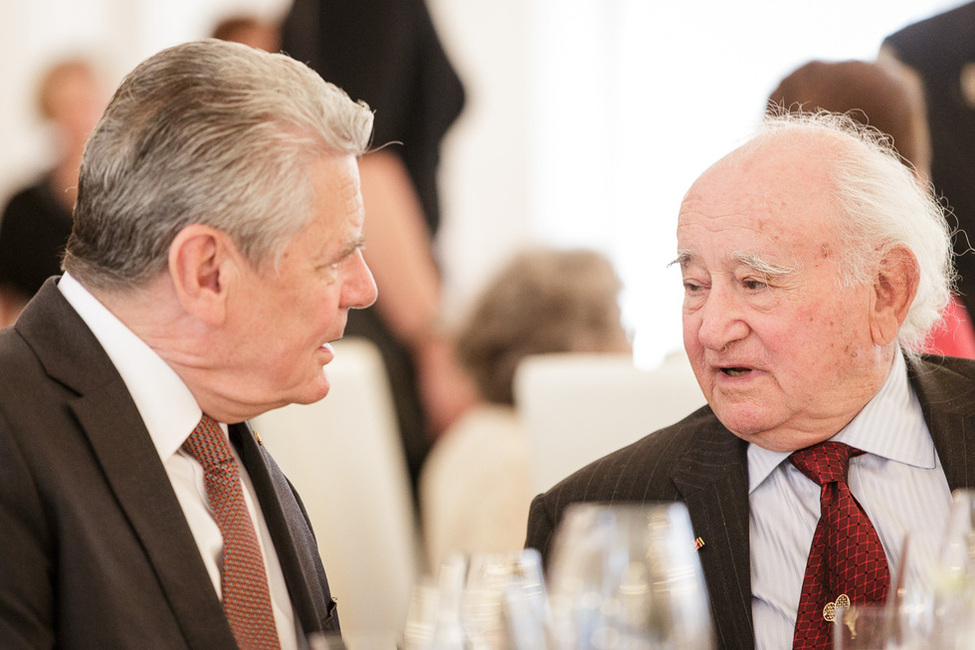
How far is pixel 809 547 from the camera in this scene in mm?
1626

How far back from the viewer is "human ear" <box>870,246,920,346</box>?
5.52 ft

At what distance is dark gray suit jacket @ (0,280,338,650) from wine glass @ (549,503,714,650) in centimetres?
52

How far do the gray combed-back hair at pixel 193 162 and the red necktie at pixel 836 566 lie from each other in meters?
0.84

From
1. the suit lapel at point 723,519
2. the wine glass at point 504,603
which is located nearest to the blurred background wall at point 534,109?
the suit lapel at point 723,519

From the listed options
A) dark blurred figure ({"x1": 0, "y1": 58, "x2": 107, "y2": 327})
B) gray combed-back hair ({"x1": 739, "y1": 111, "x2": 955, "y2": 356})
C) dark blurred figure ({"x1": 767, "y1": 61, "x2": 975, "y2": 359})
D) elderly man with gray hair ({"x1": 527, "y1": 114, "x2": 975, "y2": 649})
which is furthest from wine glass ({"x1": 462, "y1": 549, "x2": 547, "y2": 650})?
dark blurred figure ({"x1": 0, "y1": 58, "x2": 107, "y2": 327})

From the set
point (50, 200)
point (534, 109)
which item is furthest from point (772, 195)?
point (50, 200)

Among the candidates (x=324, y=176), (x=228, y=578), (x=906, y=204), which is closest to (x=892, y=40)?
(x=906, y=204)

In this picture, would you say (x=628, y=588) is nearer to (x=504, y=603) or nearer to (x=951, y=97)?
(x=504, y=603)

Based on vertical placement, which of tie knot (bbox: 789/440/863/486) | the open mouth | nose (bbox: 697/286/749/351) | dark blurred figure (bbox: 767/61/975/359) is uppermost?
dark blurred figure (bbox: 767/61/975/359)

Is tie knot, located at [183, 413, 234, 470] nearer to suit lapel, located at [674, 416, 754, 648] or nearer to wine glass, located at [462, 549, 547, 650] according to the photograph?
wine glass, located at [462, 549, 547, 650]

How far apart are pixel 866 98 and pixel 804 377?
0.81m

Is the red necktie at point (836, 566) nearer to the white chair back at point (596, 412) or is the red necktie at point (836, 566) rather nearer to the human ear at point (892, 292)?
the human ear at point (892, 292)

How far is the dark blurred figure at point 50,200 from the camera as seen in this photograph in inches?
189

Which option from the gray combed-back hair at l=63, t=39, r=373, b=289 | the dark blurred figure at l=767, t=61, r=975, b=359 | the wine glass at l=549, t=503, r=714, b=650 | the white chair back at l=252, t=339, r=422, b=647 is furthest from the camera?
the white chair back at l=252, t=339, r=422, b=647
